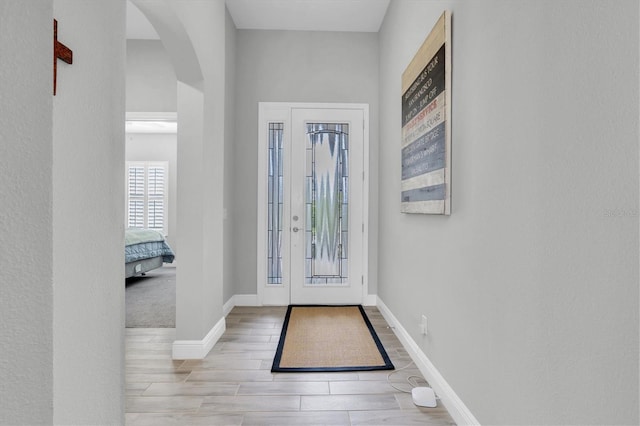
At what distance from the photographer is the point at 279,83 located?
4.09m

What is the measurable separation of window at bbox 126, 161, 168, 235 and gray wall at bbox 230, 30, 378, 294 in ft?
13.9

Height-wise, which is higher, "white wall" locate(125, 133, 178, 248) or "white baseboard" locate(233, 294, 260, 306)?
"white wall" locate(125, 133, 178, 248)

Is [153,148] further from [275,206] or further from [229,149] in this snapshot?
[275,206]

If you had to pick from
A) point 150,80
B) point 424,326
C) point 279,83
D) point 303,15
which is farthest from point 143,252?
point 424,326

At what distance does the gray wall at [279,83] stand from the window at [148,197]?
422 cm

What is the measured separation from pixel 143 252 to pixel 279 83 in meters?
3.33

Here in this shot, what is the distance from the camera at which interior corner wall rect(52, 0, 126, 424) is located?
1.18 metres

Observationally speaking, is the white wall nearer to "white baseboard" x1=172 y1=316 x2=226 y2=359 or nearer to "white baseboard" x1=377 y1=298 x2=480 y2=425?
"white baseboard" x1=172 y1=316 x2=226 y2=359

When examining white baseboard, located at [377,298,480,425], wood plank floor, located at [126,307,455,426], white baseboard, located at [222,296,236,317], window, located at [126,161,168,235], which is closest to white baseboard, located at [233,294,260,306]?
white baseboard, located at [222,296,236,317]

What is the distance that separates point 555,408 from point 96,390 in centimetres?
154

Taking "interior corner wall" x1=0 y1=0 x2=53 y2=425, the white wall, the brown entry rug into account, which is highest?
the white wall

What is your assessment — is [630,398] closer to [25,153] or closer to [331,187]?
[25,153]

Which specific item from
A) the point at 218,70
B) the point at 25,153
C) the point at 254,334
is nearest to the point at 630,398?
the point at 25,153

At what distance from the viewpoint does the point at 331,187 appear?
13.5ft
